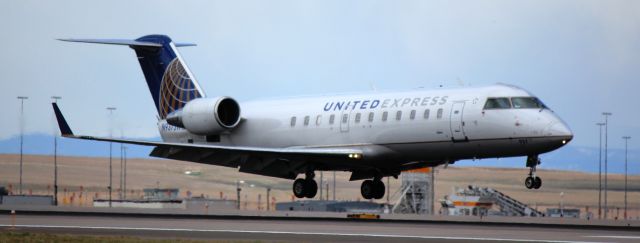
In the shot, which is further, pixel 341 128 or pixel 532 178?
pixel 341 128

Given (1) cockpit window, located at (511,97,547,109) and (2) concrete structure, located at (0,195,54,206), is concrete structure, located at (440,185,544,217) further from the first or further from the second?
(1) cockpit window, located at (511,97,547,109)

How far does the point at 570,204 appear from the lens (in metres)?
132

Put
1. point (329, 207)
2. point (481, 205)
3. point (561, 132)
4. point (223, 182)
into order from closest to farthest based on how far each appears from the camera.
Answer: point (561, 132) → point (329, 207) → point (481, 205) → point (223, 182)

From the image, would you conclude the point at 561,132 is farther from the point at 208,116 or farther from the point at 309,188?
the point at 208,116

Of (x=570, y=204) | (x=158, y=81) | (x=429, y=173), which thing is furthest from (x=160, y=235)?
(x=570, y=204)

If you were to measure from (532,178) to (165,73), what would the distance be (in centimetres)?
1790

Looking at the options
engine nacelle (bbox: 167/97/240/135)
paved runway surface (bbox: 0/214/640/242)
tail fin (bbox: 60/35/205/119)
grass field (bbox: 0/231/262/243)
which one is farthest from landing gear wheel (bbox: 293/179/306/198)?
grass field (bbox: 0/231/262/243)

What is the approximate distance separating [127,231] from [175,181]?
10319 centimetres

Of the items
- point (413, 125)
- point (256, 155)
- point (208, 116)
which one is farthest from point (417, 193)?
point (413, 125)

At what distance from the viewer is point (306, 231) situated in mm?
36188

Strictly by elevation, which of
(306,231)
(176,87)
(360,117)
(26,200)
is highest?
(176,87)

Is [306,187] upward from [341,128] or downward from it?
downward

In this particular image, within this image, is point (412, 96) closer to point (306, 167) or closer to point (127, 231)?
point (306, 167)

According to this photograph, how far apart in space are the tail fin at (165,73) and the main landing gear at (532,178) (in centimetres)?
1546
